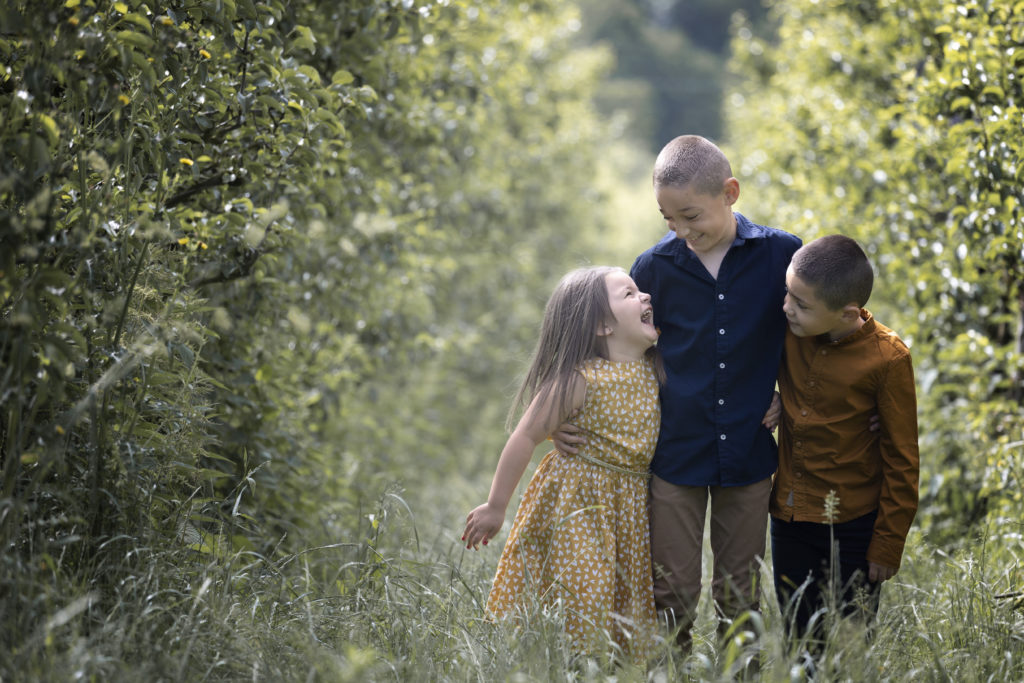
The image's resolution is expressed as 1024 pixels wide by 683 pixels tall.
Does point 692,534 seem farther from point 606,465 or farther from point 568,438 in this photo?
point 568,438

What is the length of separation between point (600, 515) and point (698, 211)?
969 mm

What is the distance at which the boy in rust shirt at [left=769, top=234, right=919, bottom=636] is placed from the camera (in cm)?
273

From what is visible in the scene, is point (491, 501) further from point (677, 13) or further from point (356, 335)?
point (677, 13)

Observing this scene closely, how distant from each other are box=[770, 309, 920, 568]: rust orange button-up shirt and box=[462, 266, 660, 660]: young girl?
0.44m

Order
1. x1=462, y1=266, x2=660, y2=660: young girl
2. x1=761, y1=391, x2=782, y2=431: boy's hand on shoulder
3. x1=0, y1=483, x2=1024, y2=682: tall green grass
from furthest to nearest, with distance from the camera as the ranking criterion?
1. x1=761, y1=391, x2=782, y2=431: boy's hand on shoulder
2. x1=462, y1=266, x2=660, y2=660: young girl
3. x1=0, y1=483, x2=1024, y2=682: tall green grass

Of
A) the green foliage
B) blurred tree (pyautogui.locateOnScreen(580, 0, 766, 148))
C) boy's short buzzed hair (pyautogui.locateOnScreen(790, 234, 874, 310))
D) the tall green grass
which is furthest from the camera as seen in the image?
blurred tree (pyautogui.locateOnScreen(580, 0, 766, 148))

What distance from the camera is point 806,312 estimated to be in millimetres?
2744

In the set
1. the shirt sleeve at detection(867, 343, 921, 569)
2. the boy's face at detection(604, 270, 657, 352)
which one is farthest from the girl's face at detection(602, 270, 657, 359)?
the shirt sleeve at detection(867, 343, 921, 569)

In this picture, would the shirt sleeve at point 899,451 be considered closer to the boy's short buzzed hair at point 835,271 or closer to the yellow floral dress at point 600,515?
the boy's short buzzed hair at point 835,271

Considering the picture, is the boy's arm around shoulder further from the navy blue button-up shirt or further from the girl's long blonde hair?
the navy blue button-up shirt

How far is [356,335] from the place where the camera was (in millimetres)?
5492

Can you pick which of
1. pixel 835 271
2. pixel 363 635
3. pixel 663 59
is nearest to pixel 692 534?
pixel 835 271

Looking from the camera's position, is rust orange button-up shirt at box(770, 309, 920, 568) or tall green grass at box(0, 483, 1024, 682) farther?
rust orange button-up shirt at box(770, 309, 920, 568)

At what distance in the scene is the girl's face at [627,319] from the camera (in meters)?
2.93
